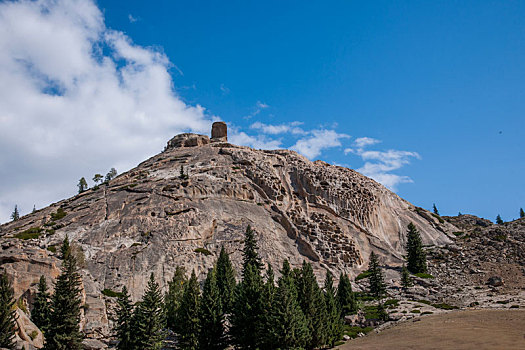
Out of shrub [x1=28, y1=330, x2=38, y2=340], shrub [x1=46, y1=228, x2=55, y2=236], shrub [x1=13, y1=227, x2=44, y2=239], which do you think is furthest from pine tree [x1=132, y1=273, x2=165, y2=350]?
shrub [x1=13, y1=227, x2=44, y2=239]

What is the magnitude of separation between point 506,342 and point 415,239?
169 ft

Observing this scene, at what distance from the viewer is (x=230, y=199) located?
87.9 m

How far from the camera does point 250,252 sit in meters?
72.4

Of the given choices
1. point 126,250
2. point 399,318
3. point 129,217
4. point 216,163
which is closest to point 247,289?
point 399,318

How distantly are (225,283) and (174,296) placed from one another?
24.2ft

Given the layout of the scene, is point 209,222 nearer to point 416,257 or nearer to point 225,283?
point 225,283

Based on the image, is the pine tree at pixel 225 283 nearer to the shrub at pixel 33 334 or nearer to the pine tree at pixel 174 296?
the pine tree at pixel 174 296

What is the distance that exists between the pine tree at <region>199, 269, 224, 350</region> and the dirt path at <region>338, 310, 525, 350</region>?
13.9 meters

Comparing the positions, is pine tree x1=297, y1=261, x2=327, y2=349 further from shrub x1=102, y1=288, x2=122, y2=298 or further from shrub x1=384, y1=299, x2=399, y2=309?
shrub x1=102, y1=288, x2=122, y2=298

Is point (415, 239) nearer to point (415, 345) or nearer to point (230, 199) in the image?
point (230, 199)

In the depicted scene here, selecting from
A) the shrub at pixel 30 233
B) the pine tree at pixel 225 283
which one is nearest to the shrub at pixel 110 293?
the pine tree at pixel 225 283

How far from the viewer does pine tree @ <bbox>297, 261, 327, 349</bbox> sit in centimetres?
4669

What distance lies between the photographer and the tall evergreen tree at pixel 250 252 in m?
72.0

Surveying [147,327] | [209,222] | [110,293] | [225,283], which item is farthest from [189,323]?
[209,222]
